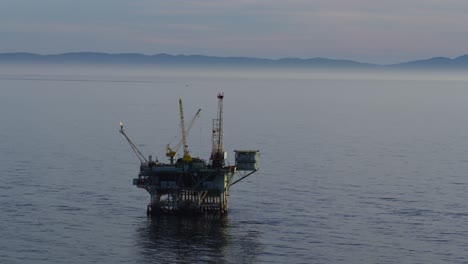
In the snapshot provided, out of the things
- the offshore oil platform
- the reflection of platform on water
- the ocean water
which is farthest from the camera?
the offshore oil platform

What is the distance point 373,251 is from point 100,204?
39.5m

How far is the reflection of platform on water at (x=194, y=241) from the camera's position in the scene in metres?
95.7

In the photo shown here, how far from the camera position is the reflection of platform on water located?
9569cm

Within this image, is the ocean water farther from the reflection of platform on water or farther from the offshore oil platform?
the offshore oil platform

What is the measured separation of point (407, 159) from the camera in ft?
A: 576

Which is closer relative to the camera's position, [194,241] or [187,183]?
[194,241]

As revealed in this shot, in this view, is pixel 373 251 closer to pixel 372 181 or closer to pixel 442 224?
pixel 442 224

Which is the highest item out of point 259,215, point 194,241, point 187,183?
point 187,183

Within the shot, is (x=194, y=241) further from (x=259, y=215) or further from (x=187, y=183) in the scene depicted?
(x=259, y=215)

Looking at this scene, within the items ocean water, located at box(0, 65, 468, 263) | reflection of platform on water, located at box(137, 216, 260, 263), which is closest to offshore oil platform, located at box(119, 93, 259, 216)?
reflection of platform on water, located at box(137, 216, 260, 263)

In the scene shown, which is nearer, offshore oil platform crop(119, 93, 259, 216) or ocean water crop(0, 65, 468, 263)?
ocean water crop(0, 65, 468, 263)

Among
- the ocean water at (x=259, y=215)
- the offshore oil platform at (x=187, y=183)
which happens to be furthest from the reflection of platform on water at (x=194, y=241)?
the offshore oil platform at (x=187, y=183)

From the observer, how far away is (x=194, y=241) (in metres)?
103

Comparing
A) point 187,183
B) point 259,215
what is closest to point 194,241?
point 187,183
